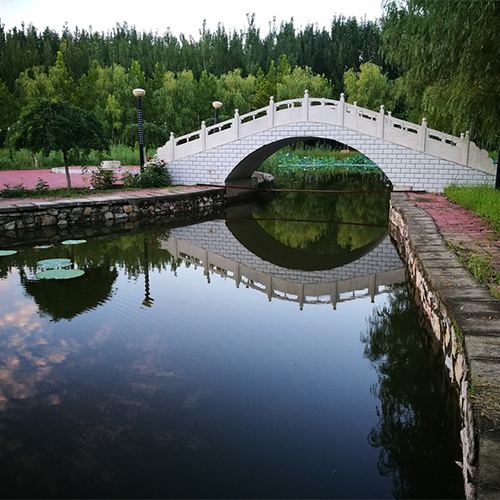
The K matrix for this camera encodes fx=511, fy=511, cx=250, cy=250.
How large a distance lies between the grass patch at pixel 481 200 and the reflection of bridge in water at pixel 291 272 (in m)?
1.49

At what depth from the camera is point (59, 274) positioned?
697 centimetres

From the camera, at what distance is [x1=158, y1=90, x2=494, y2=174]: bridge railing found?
500 inches

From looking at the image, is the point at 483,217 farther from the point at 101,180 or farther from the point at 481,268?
the point at 101,180

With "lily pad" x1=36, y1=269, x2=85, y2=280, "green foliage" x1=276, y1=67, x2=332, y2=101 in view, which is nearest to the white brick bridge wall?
"lily pad" x1=36, y1=269, x2=85, y2=280

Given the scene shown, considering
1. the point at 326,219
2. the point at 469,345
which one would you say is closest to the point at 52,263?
the point at 469,345

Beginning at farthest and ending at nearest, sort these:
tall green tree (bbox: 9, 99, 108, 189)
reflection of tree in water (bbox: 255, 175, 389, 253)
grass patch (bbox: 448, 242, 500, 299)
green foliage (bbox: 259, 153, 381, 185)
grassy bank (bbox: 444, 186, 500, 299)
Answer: green foliage (bbox: 259, 153, 381, 185), tall green tree (bbox: 9, 99, 108, 189), reflection of tree in water (bbox: 255, 175, 389, 253), grassy bank (bbox: 444, 186, 500, 299), grass patch (bbox: 448, 242, 500, 299)

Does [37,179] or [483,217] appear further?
[37,179]

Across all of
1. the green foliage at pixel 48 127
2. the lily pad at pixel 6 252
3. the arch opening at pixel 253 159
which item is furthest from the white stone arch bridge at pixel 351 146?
the lily pad at pixel 6 252

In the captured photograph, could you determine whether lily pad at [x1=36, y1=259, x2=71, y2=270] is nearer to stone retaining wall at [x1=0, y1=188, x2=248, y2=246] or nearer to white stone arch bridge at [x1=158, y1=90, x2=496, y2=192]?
stone retaining wall at [x1=0, y1=188, x2=248, y2=246]

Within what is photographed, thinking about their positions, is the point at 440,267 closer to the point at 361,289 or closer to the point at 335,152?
the point at 361,289

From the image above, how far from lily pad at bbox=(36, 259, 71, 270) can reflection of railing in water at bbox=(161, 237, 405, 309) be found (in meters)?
1.75

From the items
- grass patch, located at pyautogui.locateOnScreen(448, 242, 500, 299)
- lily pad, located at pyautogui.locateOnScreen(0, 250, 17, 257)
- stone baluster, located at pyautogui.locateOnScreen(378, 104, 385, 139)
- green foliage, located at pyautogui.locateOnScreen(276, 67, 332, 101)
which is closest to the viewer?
grass patch, located at pyautogui.locateOnScreen(448, 242, 500, 299)

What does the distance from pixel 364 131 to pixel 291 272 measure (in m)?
6.80

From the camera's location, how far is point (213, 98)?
29.0m
